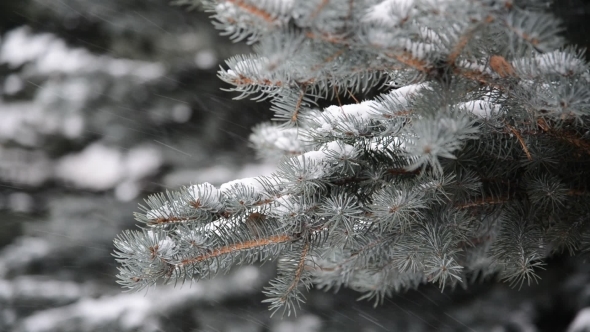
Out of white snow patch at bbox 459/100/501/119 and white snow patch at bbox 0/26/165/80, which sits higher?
white snow patch at bbox 459/100/501/119

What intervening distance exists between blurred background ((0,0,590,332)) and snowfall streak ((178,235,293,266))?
1.54 m

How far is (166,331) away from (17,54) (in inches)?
59.4

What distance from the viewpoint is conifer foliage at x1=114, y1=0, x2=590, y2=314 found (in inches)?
16.0

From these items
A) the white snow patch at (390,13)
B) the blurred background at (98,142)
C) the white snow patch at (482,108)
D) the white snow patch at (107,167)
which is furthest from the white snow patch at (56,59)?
the white snow patch at (390,13)

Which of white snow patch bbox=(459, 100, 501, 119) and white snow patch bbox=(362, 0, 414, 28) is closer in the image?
white snow patch bbox=(362, 0, 414, 28)

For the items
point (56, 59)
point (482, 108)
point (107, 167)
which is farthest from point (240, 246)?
point (56, 59)

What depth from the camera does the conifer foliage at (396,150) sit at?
407 mm

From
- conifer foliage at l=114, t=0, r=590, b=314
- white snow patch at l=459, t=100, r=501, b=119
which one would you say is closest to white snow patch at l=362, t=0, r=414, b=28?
conifer foliage at l=114, t=0, r=590, b=314

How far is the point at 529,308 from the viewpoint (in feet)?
5.26

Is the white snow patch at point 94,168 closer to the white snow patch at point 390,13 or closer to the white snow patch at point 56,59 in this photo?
the white snow patch at point 56,59

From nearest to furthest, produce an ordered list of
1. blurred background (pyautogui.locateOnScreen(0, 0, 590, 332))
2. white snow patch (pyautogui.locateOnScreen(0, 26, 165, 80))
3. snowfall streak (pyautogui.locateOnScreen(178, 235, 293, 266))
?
snowfall streak (pyautogui.locateOnScreen(178, 235, 293, 266))
blurred background (pyautogui.locateOnScreen(0, 0, 590, 332))
white snow patch (pyautogui.locateOnScreen(0, 26, 165, 80))

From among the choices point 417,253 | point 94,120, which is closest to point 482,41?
point 417,253

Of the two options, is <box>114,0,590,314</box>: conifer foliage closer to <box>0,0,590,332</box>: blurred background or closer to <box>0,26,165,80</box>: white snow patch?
<box>0,0,590,332</box>: blurred background

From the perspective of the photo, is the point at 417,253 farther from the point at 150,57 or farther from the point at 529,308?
the point at 150,57
